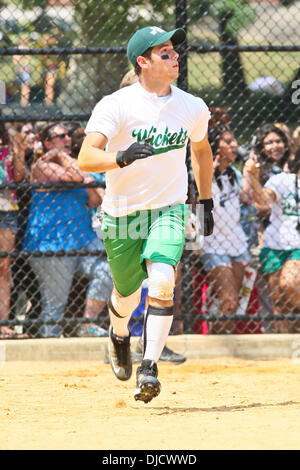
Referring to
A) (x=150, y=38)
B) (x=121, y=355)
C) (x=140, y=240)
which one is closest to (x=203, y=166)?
(x=140, y=240)

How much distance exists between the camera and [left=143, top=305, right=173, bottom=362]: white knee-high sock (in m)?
4.43

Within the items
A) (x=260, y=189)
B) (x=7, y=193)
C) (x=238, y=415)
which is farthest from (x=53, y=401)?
(x=260, y=189)

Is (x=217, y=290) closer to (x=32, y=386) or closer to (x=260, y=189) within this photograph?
(x=260, y=189)

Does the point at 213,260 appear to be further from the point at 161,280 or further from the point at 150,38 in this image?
the point at 150,38

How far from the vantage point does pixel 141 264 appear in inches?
183

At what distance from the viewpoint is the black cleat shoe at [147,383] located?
4258 mm

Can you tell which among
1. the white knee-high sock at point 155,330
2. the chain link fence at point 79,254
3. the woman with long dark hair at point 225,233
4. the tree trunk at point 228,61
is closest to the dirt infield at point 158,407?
the white knee-high sock at point 155,330

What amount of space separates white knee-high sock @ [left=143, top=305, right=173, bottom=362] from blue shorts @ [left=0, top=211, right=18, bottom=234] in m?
2.48

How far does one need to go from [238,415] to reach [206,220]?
1.21 m

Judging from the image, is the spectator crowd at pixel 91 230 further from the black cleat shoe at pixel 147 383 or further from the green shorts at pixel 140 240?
the black cleat shoe at pixel 147 383

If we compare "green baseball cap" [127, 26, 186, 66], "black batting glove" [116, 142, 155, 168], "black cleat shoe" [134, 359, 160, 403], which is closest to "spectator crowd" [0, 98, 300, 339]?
"green baseball cap" [127, 26, 186, 66]

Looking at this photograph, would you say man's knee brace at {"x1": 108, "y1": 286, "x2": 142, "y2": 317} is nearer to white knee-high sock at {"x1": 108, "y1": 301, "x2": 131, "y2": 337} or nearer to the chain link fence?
white knee-high sock at {"x1": 108, "y1": 301, "x2": 131, "y2": 337}

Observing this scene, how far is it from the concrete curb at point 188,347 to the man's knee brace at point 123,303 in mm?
1618

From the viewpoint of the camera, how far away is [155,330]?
4.42 metres
